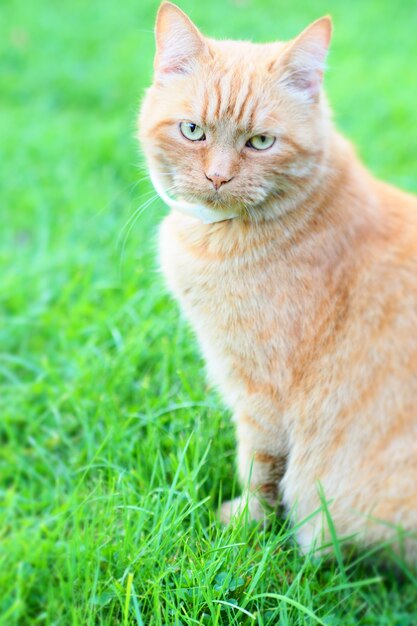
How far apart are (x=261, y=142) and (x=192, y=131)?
A: 0.20 meters

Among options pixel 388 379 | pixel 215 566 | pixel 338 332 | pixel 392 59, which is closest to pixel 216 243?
pixel 338 332

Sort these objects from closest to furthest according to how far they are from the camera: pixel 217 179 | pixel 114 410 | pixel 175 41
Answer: pixel 217 179
pixel 175 41
pixel 114 410

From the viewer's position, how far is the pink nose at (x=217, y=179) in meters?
1.84

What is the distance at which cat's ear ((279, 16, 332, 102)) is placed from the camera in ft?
6.10

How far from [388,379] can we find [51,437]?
136 cm

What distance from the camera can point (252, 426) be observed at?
82.9 inches

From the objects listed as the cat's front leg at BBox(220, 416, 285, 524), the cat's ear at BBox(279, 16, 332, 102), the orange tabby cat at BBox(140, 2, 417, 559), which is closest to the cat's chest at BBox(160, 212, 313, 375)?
the orange tabby cat at BBox(140, 2, 417, 559)

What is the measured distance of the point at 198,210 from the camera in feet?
6.63

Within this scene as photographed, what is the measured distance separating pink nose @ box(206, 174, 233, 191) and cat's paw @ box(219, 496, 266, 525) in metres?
0.93

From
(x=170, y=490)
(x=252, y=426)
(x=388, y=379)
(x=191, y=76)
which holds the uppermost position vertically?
(x=191, y=76)

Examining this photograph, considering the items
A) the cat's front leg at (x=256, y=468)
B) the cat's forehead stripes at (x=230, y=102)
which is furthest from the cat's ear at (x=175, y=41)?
the cat's front leg at (x=256, y=468)

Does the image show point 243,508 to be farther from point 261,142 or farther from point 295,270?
point 261,142

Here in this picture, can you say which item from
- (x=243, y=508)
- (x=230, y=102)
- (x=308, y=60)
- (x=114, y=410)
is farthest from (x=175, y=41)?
(x=243, y=508)

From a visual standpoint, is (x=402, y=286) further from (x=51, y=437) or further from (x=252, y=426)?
(x=51, y=437)
